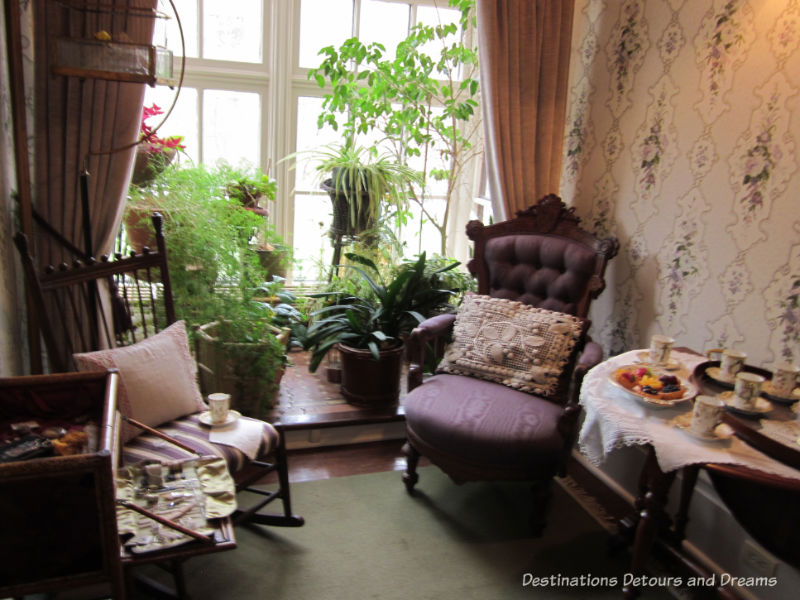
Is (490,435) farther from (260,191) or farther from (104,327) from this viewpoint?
(260,191)

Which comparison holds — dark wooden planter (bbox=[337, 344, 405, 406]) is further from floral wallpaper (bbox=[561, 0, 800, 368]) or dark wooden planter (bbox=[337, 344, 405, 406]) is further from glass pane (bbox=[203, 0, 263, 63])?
glass pane (bbox=[203, 0, 263, 63])

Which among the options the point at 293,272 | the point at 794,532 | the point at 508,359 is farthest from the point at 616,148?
the point at 293,272

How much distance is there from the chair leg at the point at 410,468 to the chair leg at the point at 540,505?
1.61 ft

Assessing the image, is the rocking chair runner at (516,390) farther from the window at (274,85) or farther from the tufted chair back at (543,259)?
the window at (274,85)

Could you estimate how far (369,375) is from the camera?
275 cm

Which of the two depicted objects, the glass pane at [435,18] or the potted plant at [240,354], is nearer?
the potted plant at [240,354]

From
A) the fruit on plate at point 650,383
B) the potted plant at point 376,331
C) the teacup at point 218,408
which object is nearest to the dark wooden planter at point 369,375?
the potted plant at point 376,331

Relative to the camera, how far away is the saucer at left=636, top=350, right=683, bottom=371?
1.83m

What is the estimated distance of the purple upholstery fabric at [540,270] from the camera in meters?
2.41

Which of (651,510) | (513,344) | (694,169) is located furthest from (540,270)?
(651,510)

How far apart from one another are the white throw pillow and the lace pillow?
105 centimetres

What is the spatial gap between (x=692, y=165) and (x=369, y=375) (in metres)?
1.61

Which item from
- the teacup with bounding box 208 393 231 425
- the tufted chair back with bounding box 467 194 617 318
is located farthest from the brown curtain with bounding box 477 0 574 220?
the teacup with bounding box 208 393 231 425

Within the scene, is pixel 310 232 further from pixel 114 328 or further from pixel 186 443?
pixel 186 443
